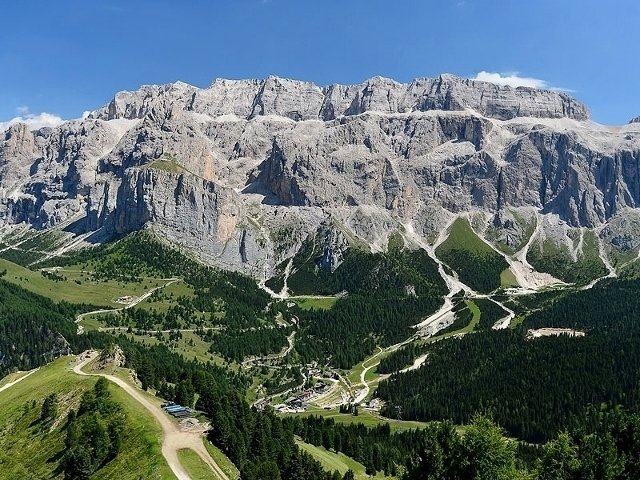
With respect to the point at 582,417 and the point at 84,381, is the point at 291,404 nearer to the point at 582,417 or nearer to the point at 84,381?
the point at 582,417

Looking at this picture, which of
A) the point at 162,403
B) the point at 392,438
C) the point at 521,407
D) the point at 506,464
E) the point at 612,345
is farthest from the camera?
the point at 612,345

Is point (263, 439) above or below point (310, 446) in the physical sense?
above

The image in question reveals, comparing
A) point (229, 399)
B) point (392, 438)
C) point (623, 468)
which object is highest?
point (229, 399)

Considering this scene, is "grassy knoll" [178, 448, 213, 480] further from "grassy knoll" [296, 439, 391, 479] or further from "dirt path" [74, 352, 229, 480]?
"grassy knoll" [296, 439, 391, 479]

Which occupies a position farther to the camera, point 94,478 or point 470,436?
point 94,478

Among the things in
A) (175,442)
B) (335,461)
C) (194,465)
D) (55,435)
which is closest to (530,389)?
(335,461)

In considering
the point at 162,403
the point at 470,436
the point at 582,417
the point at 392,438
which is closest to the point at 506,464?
the point at 470,436
